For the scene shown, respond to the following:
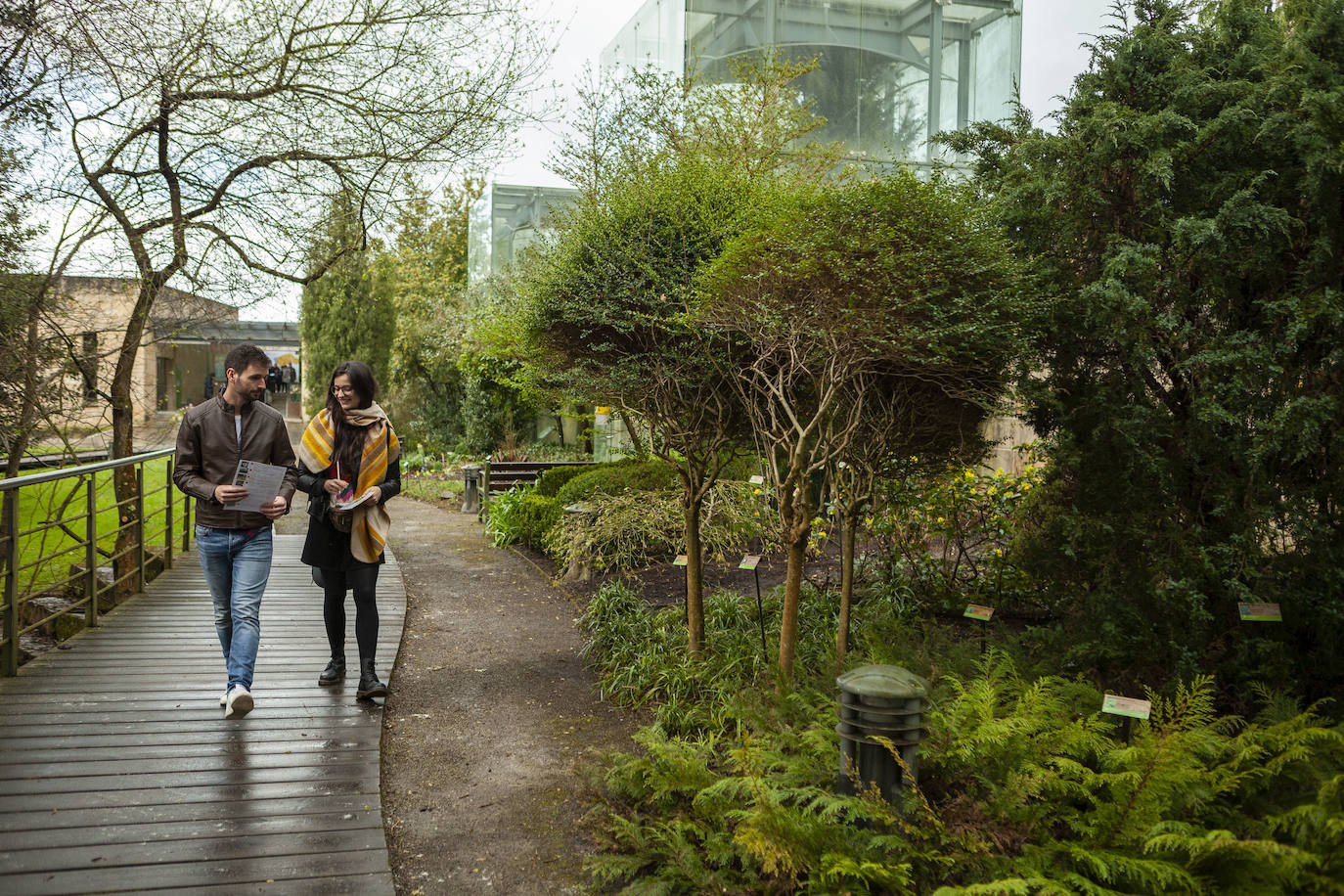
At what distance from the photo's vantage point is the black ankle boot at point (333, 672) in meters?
4.98

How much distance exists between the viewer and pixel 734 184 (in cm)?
522

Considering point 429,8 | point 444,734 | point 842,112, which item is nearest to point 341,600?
point 444,734

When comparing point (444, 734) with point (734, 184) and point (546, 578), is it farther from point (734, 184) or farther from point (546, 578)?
point (546, 578)

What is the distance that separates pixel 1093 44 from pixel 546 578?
21.4ft

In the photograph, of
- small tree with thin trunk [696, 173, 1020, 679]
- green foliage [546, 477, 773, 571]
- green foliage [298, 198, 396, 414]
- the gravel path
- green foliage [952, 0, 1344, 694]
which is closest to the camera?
the gravel path

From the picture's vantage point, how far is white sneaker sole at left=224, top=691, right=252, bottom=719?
14.0 feet

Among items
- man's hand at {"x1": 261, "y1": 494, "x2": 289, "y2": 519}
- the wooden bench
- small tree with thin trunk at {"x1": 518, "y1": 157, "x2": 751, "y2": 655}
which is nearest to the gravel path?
small tree with thin trunk at {"x1": 518, "y1": 157, "x2": 751, "y2": 655}

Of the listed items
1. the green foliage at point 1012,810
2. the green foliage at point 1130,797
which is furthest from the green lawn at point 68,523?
the green foliage at point 1130,797

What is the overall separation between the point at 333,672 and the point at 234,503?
1234 millimetres

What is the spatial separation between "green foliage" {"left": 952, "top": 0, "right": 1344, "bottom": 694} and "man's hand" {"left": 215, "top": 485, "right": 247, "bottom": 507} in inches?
145

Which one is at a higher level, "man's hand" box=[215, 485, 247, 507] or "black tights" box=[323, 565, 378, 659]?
"man's hand" box=[215, 485, 247, 507]

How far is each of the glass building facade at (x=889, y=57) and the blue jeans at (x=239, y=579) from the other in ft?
34.2

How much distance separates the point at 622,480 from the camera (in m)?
9.30

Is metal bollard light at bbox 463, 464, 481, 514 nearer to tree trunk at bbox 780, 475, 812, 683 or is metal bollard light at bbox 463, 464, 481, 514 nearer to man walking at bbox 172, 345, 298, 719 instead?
man walking at bbox 172, 345, 298, 719
